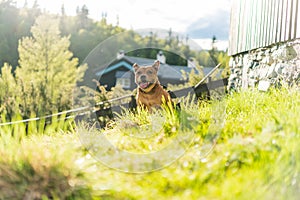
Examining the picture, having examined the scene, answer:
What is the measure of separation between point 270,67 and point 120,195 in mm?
4136

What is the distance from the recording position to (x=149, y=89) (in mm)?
5398

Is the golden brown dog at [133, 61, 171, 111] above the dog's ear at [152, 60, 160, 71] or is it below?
below

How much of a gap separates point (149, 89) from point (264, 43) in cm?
220

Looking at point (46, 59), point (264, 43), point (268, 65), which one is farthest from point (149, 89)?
point (46, 59)

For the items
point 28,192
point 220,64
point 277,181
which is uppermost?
point 220,64

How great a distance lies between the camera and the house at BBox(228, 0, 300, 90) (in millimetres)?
5477

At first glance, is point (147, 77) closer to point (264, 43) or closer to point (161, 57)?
point (264, 43)

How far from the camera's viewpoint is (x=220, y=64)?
9336mm

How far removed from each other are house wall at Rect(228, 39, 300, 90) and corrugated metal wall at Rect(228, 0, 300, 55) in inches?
4.5

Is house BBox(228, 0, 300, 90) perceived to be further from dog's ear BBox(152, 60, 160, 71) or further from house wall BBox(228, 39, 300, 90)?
dog's ear BBox(152, 60, 160, 71)

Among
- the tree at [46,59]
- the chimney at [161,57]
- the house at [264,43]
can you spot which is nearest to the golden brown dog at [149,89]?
the house at [264,43]

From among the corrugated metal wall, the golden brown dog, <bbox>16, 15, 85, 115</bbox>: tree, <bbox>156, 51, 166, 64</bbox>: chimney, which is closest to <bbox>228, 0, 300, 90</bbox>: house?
the corrugated metal wall

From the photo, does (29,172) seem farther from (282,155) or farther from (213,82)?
(213,82)

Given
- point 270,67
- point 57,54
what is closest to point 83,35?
point 57,54
